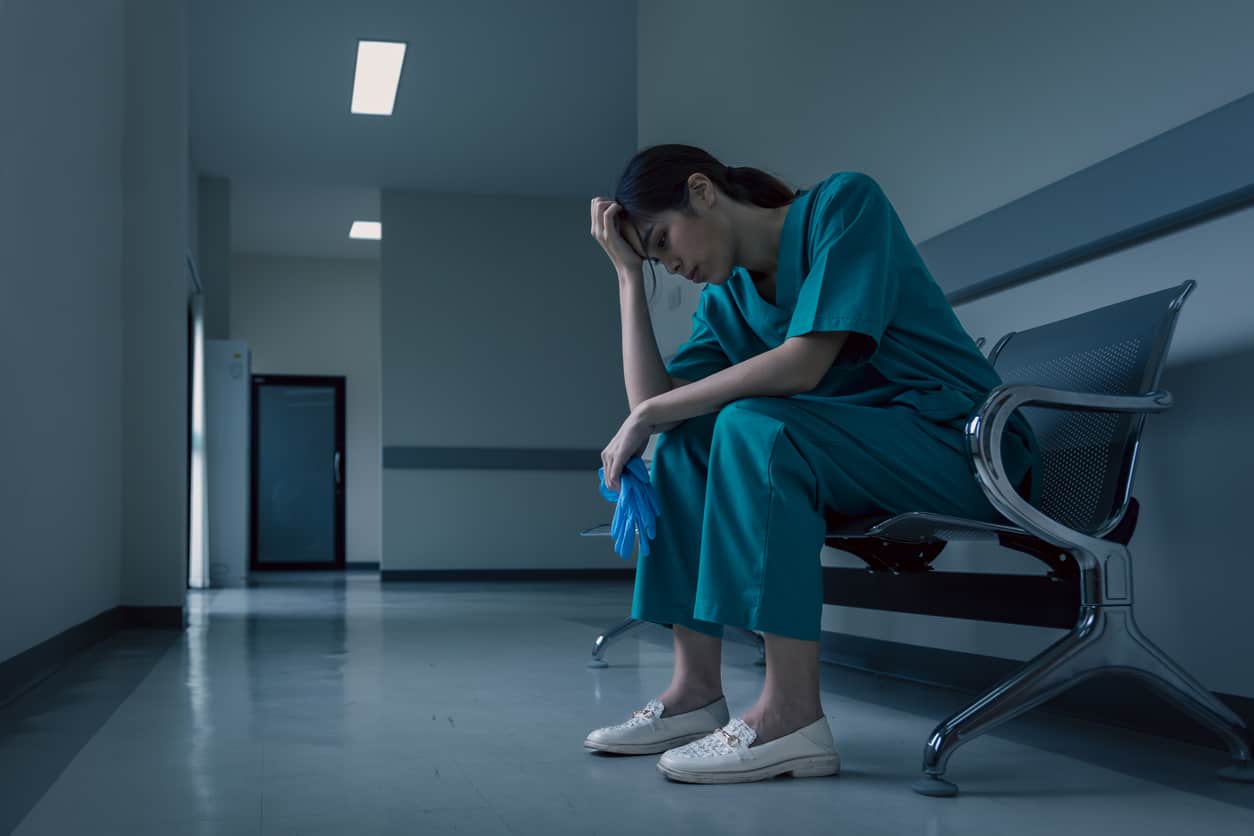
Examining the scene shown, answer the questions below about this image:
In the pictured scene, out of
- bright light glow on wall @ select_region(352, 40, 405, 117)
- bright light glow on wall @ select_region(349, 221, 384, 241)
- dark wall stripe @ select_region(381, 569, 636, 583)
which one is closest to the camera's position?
bright light glow on wall @ select_region(352, 40, 405, 117)

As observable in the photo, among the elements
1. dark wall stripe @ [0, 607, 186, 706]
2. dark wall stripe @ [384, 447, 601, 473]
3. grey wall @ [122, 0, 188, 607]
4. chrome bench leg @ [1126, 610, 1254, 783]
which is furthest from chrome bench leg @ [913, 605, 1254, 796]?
dark wall stripe @ [384, 447, 601, 473]

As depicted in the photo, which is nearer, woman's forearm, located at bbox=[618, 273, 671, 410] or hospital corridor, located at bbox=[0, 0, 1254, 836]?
hospital corridor, located at bbox=[0, 0, 1254, 836]

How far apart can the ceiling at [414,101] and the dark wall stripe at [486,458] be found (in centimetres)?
211

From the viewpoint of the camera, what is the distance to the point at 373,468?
39.2 feet

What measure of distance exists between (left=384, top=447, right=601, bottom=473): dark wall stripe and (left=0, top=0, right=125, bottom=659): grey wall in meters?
4.69

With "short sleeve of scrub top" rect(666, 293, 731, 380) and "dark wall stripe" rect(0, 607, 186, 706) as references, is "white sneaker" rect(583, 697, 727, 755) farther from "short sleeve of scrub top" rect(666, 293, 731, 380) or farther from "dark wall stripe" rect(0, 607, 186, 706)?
"dark wall stripe" rect(0, 607, 186, 706)

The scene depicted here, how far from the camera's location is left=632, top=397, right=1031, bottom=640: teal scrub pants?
1.54m

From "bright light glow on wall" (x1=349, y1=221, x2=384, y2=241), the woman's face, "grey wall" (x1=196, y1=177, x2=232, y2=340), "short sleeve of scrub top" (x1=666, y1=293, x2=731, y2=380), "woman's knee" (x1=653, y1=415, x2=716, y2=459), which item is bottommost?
"woman's knee" (x1=653, y1=415, x2=716, y2=459)

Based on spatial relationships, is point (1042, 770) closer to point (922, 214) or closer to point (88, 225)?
point (922, 214)

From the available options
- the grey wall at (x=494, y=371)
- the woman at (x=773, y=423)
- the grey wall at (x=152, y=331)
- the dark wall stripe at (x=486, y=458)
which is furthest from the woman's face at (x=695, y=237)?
the grey wall at (x=494, y=371)

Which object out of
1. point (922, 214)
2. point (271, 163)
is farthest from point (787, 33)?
point (271, 163)

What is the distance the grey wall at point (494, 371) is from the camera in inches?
359

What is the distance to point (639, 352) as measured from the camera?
1.91 meters

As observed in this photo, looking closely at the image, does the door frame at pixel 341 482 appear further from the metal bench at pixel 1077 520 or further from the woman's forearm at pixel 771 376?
the woman's forearm at pixel 771 376
